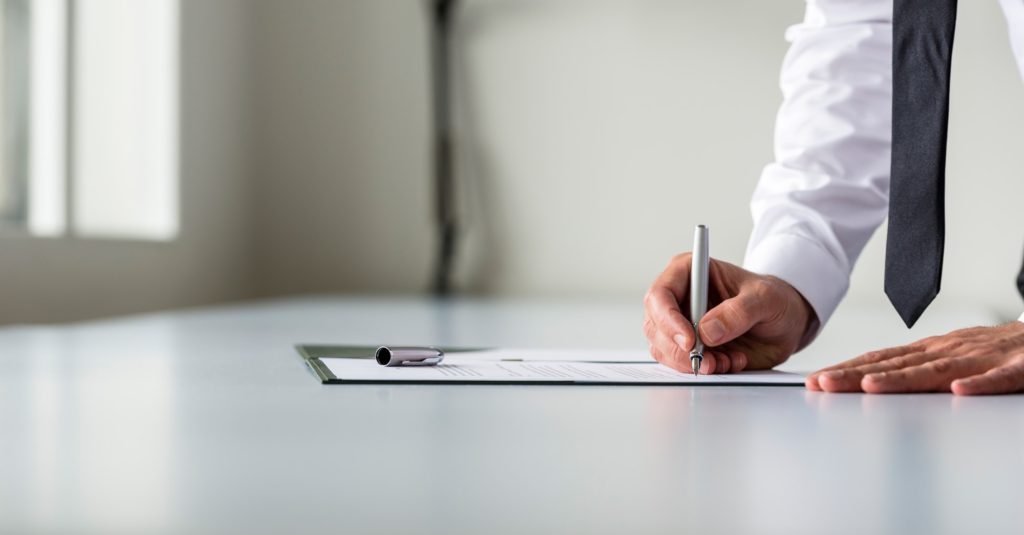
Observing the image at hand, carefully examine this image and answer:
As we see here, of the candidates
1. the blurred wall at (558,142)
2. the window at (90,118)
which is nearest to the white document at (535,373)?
the window at (90,118)

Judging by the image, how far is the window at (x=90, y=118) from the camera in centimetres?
304

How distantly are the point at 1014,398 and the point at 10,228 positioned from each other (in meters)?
2.60

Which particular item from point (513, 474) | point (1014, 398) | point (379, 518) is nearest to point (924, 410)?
point (1014, 398)

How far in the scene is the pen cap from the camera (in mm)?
1130

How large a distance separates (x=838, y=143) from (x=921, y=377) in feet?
1.57

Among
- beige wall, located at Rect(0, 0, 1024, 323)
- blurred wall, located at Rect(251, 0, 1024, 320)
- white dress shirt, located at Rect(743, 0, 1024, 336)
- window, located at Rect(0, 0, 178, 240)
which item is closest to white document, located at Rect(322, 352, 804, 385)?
white dress shirt, located at Rect(743, 0, 1024, 336)

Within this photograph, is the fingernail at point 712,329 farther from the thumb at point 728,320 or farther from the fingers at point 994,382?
the fingers at point 994,382

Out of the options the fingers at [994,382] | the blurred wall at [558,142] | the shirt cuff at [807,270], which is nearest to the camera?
the fingers at [994,382]

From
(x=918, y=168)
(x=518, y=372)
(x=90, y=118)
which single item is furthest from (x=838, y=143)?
(x=90, y=118)

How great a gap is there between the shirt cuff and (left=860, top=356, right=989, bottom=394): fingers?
0.86ft

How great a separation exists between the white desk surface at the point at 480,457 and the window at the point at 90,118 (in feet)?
6.78

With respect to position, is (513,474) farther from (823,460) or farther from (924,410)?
(924,410)

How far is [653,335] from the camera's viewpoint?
1179mm

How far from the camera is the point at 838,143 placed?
4.66 feet
